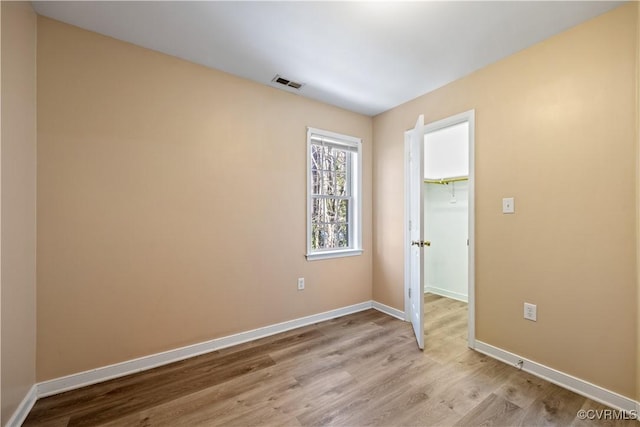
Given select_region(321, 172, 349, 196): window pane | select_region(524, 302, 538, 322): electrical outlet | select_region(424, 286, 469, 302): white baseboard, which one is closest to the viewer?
select_region(524, 302, 538, 322): electrical outlet

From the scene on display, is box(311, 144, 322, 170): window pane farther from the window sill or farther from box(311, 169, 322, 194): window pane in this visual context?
the window sill

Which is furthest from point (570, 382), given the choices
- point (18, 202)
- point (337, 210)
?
point (18, 202)

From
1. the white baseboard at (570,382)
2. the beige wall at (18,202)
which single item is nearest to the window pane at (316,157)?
the beige wall at (18,202)

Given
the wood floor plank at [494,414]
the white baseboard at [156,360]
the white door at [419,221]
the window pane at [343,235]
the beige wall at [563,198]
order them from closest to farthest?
the wood floor plank at [494,414] → the beige wall at [563,198] → the white baseboard at [156,360] → the white door at [419,221] → the window pane at [343,235]

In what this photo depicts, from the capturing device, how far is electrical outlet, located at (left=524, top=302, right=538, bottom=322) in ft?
6.63

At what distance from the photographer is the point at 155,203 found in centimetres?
210

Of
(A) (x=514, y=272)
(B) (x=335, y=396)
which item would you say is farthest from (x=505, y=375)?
(B) (x=335, y=396)

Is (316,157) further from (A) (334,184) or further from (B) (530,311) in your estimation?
(B) (530,311)

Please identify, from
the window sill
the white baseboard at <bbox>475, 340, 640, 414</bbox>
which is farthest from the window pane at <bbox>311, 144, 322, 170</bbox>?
the white baseboard at <bbox>475, 340, 640, 414</bbox>

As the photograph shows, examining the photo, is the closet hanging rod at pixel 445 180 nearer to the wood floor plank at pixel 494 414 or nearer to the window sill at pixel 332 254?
the window sill at pixel 332 254

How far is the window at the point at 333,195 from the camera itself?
3.03 m

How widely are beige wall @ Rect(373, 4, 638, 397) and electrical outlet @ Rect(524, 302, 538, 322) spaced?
34mm

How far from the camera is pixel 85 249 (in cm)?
185
